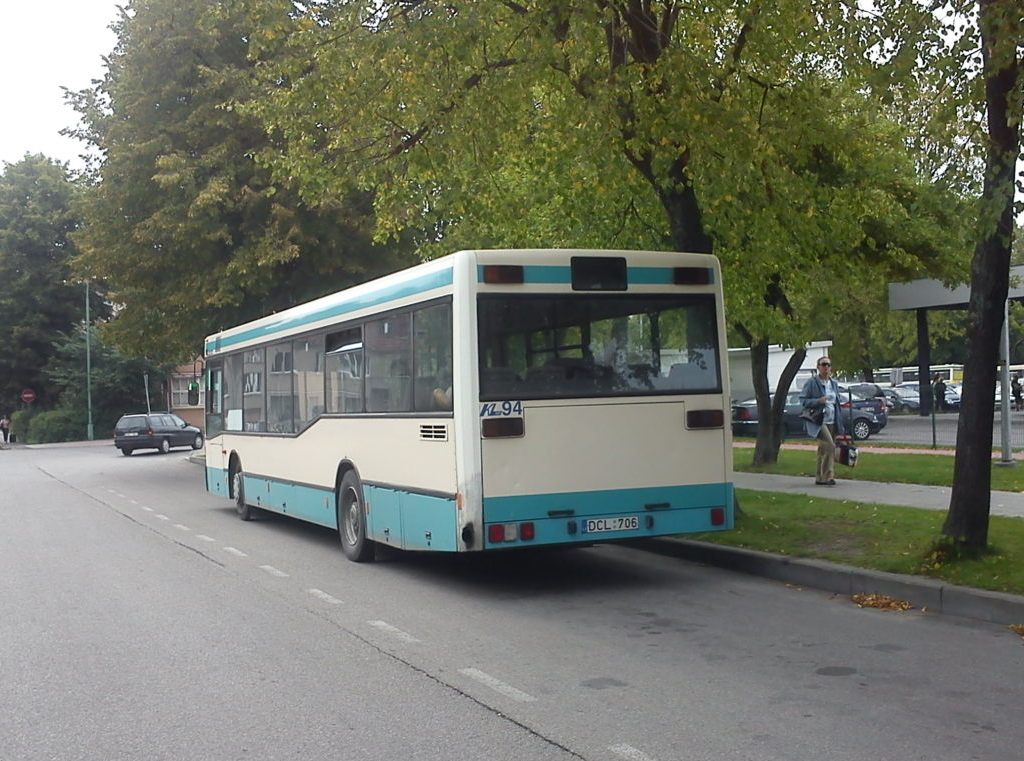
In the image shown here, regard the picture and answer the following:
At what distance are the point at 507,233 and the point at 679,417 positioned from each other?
7.07m

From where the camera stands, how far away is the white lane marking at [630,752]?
5.48 metres

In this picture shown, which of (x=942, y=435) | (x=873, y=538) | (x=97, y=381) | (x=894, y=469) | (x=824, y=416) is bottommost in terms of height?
(x=873, y=538)

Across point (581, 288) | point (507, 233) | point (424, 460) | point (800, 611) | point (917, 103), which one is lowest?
Result: point (800, 611)

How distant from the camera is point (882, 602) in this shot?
934 cm

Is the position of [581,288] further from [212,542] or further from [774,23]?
[212,542]

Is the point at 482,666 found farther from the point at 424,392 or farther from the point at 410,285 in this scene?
the point at 410,285

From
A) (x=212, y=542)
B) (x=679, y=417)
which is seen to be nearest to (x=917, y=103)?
(x=679, y=417)

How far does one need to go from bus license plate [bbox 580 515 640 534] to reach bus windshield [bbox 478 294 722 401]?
1082 mm

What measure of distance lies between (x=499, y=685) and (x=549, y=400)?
3.60 m

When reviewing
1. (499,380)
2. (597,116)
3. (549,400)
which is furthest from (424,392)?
(597,116)

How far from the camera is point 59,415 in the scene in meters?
67.1

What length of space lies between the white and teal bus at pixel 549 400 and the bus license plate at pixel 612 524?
0.04 feet

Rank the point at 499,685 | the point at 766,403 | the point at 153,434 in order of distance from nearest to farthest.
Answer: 1. the point at 499,685
2. the point at 766,403
3. the point at 153,434

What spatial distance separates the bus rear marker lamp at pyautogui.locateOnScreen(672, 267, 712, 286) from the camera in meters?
10.7
